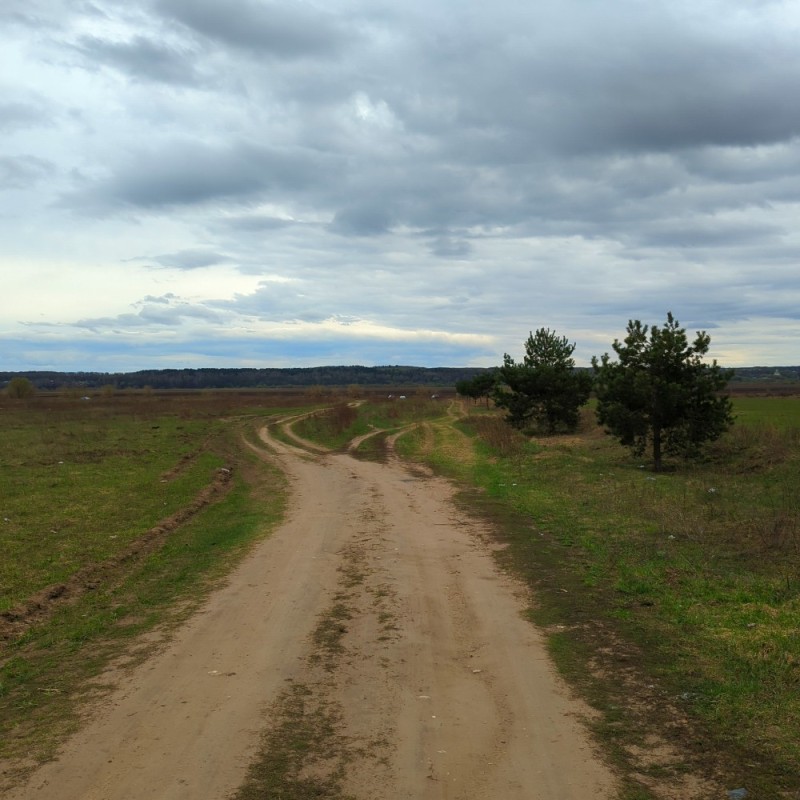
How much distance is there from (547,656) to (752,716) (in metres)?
2.10

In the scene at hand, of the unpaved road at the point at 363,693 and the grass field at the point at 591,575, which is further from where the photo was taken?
the grass field at the point at 591,575

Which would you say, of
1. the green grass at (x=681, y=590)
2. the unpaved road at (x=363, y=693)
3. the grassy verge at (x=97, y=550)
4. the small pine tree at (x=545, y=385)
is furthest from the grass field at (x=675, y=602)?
the small pine tree at (x=545, y=385)

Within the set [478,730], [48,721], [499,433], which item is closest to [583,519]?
[478,730]

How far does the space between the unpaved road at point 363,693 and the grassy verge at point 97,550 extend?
51 centimetres

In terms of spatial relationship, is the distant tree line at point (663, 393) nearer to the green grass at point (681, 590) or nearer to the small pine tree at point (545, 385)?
the green grass at point (681, 590)

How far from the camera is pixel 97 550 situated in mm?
13281

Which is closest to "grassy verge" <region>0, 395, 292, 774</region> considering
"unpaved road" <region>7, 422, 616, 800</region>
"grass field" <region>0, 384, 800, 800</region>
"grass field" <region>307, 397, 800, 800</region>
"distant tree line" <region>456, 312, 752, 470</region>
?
"grass field" <region>0, 384, 800, 800</region>

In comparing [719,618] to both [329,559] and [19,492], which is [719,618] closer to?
[329,559]

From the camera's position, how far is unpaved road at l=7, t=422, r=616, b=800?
4898mm

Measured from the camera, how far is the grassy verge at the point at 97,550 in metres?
6.79

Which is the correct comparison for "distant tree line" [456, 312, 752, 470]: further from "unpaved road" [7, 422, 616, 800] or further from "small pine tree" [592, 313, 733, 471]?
"unpaved road" [7, 422, 616, 800]

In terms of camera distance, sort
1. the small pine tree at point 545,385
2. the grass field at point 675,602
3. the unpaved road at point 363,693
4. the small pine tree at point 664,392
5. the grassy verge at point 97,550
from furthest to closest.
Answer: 1. the small pine tree at point 545,385
2. the small pine tree at point 664,392
3. the grassy verge at point 97,550
4. the grass field at point 675,602
5. the unpaved road at point 363,693

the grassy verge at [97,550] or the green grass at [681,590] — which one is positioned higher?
the green grass at [681,590]

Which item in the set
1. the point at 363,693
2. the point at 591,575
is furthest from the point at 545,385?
the point at 363,693
